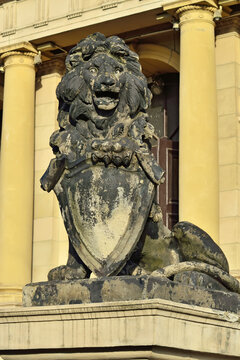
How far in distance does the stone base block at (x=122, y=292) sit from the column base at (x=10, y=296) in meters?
21.2

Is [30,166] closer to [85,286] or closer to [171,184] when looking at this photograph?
[171,184]

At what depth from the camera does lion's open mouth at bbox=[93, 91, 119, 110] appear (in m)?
6.95

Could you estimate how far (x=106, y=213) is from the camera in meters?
6.61

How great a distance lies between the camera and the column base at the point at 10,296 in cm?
2752

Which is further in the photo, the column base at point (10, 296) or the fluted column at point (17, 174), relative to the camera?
the fluted column at point (17, 174)

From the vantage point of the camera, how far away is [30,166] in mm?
29609

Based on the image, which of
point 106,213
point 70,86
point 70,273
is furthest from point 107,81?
point 70,273

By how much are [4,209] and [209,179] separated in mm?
7532

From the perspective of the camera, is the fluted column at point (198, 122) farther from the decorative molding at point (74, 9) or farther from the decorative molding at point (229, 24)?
the decorative molding at point (74, 9)

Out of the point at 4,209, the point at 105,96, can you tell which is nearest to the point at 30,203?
the point at 4,209

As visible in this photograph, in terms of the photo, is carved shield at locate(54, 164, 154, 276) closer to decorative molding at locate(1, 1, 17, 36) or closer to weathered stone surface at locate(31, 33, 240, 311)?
weathered stone surface at locate(31, 33, 240, 311)

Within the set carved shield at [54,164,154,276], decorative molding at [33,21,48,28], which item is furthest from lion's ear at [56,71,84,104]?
decorative molding at [33,21,48,28]

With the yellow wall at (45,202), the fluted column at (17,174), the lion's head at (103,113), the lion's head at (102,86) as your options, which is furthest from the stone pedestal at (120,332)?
the yellow wall at (45,202)

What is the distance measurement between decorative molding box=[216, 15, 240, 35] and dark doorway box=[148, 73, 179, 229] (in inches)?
174
